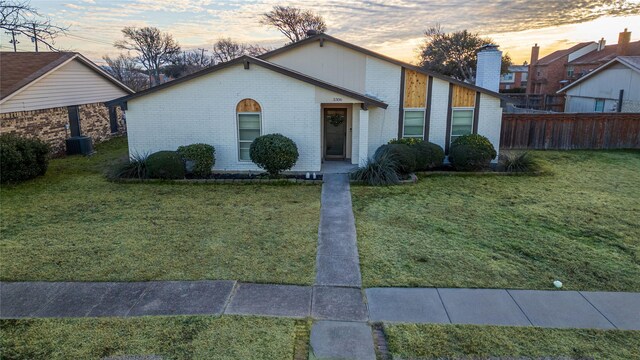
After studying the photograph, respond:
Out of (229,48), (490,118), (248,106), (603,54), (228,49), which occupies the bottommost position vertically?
(490,118)

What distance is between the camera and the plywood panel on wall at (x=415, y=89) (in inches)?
593

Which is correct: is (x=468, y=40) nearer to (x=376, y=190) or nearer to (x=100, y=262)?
(x=376, y=190)

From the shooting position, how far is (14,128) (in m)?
16.2

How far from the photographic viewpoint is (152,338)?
5.11 m

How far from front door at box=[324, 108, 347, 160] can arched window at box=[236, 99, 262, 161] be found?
2967 mm

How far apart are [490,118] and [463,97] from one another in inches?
51.8

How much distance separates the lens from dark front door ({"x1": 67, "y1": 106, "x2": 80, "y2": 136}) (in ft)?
64.5

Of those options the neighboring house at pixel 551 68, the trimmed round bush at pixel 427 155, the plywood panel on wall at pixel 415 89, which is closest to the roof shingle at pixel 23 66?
the plywood panel on wall at pixel 415 89

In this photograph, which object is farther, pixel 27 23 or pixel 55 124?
pixel 55 124

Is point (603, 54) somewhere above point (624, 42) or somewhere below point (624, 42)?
below

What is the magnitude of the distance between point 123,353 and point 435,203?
8351 mm

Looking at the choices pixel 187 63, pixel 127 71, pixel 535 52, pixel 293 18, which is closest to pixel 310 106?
pixel 293 18

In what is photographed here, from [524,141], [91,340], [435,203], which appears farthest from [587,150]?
[91,340]

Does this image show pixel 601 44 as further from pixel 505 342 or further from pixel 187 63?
pixel 505 342
